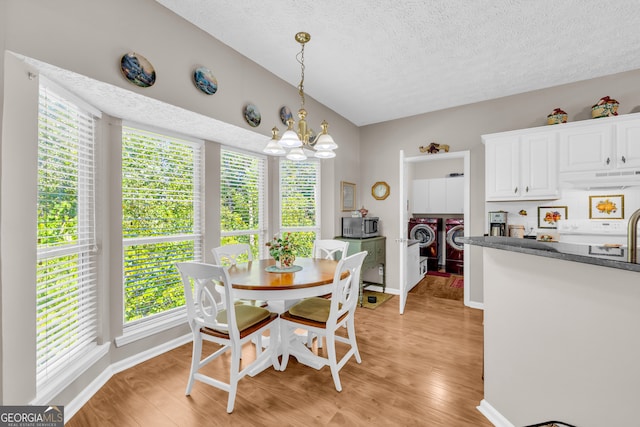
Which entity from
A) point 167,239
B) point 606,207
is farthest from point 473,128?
point 167,239

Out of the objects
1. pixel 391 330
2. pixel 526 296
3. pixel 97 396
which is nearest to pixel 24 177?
pixel 97 396

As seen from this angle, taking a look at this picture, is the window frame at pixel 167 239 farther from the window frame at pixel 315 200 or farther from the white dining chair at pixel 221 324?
the window frame at pixel 315 200

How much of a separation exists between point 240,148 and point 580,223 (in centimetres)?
400

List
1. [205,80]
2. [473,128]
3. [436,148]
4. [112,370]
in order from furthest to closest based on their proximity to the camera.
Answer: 1. [436,148]
2. [473,128]
3. [205,80]
4. [112,370]

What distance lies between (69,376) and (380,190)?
156 inches

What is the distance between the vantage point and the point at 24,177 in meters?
1.43

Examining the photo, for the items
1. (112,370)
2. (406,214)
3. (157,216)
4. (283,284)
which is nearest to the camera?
(283,284)

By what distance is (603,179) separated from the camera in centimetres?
271

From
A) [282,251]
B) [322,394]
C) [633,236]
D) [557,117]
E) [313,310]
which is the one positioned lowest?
[322,394]

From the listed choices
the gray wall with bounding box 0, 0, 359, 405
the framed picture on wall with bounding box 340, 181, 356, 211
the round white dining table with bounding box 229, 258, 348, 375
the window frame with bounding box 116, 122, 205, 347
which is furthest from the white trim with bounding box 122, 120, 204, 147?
the framed picture on wall with bounding box 340, 181, 356, 211

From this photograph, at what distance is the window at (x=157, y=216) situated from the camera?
233 centimetres

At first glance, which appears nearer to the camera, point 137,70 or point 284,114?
point 137,70

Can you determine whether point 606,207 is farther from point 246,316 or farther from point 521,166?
point 246,316

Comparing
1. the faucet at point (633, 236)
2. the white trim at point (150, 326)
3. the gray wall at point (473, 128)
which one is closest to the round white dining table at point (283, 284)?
the white trim at point (150, 326)
